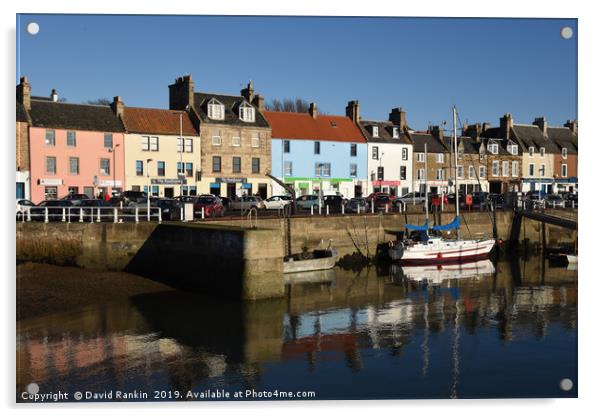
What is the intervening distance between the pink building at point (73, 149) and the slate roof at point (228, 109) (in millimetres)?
6099

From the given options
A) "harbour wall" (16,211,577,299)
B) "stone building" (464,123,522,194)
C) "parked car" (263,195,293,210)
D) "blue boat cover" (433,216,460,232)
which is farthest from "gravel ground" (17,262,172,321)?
"stone building" (464,123,522,194)

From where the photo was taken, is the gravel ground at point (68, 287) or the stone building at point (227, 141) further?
the stone building at point (227, 141)

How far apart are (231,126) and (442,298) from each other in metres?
29.2

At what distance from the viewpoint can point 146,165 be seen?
45312mm

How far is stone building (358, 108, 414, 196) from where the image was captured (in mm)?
55375

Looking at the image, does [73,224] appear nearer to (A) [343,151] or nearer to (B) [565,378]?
(B) [565,378]

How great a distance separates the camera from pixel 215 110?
4822cm

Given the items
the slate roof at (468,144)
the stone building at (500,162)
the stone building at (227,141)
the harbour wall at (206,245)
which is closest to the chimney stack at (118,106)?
the stone building at (227,141)

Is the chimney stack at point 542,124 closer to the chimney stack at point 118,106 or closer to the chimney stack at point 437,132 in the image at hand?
the chimney stack at point 437,132

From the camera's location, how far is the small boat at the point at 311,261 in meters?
27.9

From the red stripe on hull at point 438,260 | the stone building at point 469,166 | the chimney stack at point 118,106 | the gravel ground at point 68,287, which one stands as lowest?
the red stripe on hull at point 438,260

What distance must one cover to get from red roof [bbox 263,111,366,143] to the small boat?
21.4m

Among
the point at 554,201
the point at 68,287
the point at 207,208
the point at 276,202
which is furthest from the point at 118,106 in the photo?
the point at 554,201

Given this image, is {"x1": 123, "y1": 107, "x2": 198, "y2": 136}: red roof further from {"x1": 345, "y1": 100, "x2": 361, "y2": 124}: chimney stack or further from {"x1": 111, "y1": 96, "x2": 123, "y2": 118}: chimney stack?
{"x1": 345, "y1": 100, "x2": 361, "y2": 124}: chimney stack
